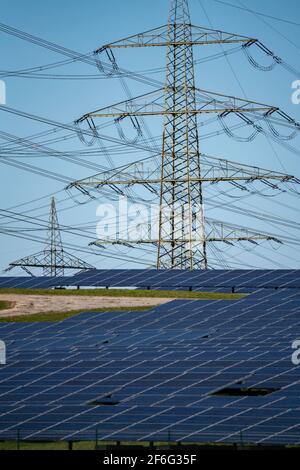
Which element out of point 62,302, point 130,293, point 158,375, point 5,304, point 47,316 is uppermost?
point 130,293

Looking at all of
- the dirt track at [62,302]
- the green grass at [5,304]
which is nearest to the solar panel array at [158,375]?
the dirt track at [62,302]

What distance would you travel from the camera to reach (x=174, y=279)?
2734 inches

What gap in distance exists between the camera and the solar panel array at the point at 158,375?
37.8m

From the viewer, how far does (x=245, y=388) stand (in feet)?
138

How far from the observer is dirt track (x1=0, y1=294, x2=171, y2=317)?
62.7 metres

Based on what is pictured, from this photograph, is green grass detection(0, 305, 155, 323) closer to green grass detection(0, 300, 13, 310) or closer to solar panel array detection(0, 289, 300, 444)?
green grass detection(0, 300, 13, 310)

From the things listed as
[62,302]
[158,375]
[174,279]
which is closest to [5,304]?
[62,302]

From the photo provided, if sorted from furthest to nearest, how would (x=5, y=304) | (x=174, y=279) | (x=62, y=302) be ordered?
(x=174, y=279) → (x=62, y=302) → (x=5, y=304)

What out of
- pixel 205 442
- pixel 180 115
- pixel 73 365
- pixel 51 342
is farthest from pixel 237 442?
pixel 180 115

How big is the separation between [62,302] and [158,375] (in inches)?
886

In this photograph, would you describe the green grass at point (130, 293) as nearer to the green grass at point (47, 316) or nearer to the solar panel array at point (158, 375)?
the green grass at point (47, 316)

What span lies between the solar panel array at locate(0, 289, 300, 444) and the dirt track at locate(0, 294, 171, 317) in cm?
546

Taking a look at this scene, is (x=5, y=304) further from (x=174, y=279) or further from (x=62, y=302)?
(x=174, y=279)

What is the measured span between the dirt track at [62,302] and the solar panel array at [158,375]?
17.9ft
